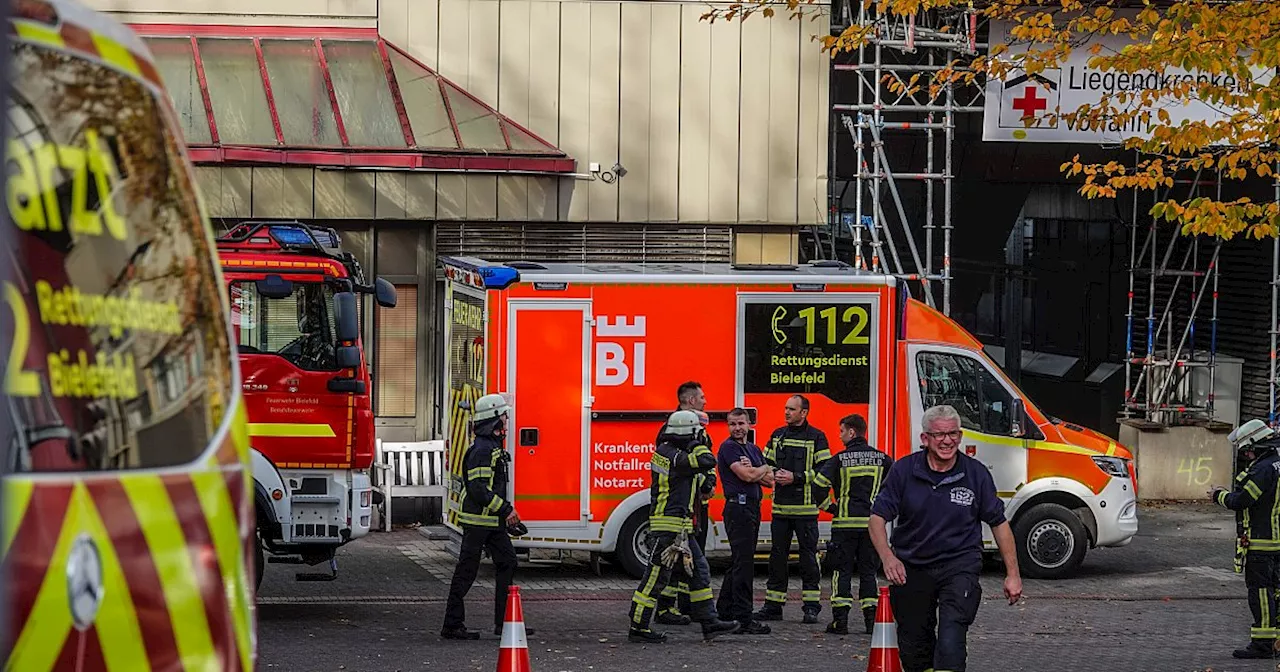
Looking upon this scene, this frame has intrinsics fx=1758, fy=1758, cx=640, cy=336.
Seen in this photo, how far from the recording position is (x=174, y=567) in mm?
3609

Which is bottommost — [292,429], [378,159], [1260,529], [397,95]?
[1260,529]

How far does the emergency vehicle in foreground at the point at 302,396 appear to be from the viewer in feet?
41.4

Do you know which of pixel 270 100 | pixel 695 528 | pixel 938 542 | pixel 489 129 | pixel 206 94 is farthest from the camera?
pixel 489 129

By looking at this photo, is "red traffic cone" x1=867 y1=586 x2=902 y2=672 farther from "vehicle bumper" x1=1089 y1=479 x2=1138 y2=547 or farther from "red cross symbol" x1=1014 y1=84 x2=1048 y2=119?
"red cross symbol" x1=1014 y1=84 x2=1048 y2=119

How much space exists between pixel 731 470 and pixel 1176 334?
12994 mm

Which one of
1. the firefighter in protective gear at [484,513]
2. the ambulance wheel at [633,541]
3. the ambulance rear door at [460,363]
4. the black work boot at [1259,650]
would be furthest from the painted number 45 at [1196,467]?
the firefighter in protective gear at [484,513]

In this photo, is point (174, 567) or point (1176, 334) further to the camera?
point (1176, 334)

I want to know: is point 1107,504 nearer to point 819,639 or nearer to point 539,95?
point 819,639

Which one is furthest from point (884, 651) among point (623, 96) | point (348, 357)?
point (623, 96)

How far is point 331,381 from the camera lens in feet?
42.0

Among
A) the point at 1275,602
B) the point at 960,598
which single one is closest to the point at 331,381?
the point at 960,598

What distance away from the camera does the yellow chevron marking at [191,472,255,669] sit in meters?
3.79

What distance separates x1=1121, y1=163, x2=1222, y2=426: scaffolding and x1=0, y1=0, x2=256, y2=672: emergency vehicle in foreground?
17171 millimetres

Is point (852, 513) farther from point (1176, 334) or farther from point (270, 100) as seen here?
point (1176, 334)
